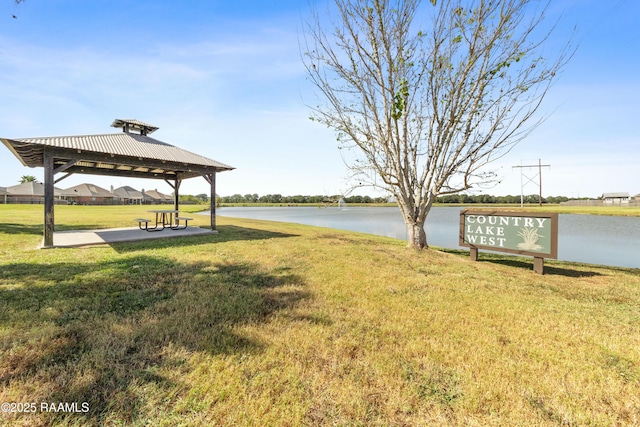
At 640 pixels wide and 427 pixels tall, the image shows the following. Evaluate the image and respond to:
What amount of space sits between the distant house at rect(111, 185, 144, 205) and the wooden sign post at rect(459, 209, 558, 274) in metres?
79.6

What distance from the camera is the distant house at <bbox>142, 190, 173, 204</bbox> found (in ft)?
262

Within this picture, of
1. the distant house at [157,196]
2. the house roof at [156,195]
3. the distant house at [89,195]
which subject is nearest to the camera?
the distant house at [89,195]

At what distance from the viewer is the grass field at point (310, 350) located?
1.92 m

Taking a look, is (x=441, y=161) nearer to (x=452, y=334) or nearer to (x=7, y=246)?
(x=452, y=334)

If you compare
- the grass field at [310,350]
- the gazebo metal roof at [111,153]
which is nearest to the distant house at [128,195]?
the gazebo metal roof at [111,153]

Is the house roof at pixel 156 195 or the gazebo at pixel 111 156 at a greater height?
the house roof at pixel 156 195

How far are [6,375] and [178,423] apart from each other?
1732 mm

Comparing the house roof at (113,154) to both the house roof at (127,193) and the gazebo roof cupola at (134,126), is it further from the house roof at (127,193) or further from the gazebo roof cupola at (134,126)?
the house roof at (127,193)

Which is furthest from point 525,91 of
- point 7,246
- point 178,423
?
point 7,246

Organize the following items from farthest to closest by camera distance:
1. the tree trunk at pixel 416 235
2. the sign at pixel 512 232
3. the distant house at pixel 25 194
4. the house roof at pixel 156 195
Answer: the house roof at pixel 156 195, the distant house at pixel 25 194, the tree trunk at pixel 416 235, the sign at pixel 512 232

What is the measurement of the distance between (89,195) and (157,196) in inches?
943

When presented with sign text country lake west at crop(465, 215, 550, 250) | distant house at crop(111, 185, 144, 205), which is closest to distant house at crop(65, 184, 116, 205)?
distant house at crop(111, 185, 144, 205)

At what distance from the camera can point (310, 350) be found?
269 centimetres

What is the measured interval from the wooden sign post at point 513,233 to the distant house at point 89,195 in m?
77.2
